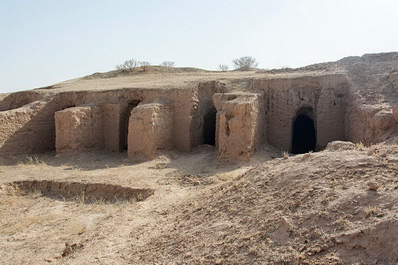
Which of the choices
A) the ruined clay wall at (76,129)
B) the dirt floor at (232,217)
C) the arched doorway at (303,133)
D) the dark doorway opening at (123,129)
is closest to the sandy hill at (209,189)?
the dirt floor at (232,217)

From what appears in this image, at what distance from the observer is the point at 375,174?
449cm

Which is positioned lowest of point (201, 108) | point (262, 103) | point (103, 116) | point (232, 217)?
point (232, 217)

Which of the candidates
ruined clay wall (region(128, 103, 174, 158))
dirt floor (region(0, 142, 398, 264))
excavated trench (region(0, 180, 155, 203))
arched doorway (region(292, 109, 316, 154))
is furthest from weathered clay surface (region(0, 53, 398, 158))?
dirt floor (region(0, 142, 398, 264))

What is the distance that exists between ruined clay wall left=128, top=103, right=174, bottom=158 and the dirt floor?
2121 mm

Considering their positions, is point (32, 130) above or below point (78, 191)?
above

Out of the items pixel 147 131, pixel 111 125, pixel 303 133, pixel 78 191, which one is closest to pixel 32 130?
pixel 111 125

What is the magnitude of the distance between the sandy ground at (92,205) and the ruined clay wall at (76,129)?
0.41 metres

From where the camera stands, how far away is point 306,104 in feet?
40.5

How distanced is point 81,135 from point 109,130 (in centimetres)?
104

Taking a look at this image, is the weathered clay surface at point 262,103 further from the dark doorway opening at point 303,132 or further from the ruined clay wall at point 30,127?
the dark doorway opening at point 303,132

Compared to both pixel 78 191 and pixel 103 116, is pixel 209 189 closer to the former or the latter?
pixel 78 191

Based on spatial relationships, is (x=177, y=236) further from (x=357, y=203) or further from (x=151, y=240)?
(x=357, y=203)

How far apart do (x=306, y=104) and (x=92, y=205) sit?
294 inches

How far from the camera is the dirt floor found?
3779mm
